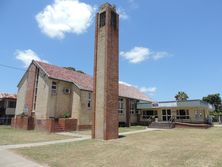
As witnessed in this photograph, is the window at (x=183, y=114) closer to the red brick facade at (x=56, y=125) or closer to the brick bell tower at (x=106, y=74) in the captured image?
the red brick facade at (x=56, y=125)

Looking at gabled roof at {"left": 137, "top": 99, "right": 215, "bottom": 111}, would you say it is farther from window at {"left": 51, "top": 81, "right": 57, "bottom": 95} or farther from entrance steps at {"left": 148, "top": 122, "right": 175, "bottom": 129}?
window at {"left": 51, "top": 81, "right": 57, "bottom": 95}

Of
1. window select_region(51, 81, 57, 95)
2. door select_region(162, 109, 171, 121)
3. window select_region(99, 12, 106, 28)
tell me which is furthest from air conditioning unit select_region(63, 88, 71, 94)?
door select_region(162, 109, 171, 121)

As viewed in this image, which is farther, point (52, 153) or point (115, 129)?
point (115, 129)

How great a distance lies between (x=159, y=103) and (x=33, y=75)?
19302 millimetres

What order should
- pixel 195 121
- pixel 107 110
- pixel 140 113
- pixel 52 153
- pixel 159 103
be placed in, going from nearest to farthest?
pixel 52 153 → pixel 107 110 → pixel 195 121 → pixel 159 103 → pixel 140 113

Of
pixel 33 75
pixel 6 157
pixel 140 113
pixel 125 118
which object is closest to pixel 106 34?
pixel 6 157

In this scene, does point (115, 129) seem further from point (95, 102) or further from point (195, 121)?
point (195, 121)

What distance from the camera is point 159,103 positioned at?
33.9m

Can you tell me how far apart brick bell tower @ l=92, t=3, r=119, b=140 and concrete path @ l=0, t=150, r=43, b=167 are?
8.19 m

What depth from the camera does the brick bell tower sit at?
17906 millimetres

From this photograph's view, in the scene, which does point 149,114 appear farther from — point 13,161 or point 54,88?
point 13,161

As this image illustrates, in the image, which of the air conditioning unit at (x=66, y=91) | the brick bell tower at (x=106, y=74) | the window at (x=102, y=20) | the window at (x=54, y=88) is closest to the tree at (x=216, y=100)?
the air conditioning unit at (x=66, y=91)

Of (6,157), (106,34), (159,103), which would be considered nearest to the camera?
(6,157)

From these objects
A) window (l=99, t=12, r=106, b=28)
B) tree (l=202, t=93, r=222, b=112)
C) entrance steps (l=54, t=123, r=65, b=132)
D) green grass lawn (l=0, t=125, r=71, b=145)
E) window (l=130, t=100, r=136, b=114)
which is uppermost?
window (l=99, t=12, r=106, b=28)
